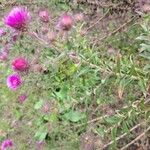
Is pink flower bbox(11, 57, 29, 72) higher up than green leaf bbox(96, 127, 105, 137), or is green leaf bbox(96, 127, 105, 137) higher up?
pink flower bbox(11, 57, 29, 72)

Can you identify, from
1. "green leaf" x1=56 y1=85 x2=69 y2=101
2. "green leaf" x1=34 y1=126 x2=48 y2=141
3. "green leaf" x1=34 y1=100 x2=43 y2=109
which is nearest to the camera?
"green leaf" x1=56 y1=85 x2=69 y2=101

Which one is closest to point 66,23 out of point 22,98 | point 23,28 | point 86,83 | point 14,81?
point 23,28

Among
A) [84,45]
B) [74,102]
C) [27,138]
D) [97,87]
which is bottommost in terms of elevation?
[27,138]

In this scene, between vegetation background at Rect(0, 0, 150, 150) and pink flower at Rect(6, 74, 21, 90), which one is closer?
vegetation background at Rect(0, 0, 150, 150)

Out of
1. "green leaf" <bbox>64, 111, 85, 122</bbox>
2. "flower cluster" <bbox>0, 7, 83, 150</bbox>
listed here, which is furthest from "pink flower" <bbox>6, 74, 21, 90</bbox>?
"green leaf" <bbox>64, 111, 85, 122</bbox>

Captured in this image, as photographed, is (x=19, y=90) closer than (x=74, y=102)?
No

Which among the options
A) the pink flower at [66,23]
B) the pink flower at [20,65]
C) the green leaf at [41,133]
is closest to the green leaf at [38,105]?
the green leaf at [41,133]

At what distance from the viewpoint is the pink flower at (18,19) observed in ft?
6.41

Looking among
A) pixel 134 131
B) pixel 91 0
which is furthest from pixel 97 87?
pixel 91 0

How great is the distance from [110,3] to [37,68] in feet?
3.46

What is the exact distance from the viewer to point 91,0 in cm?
325

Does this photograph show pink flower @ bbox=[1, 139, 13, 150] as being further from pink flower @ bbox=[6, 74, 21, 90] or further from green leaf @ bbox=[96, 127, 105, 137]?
green leaf @ bbox=[96, 127, 105, 137]

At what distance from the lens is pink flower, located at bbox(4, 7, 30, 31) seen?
6.41 feet

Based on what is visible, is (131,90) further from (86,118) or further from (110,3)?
(110,3)
